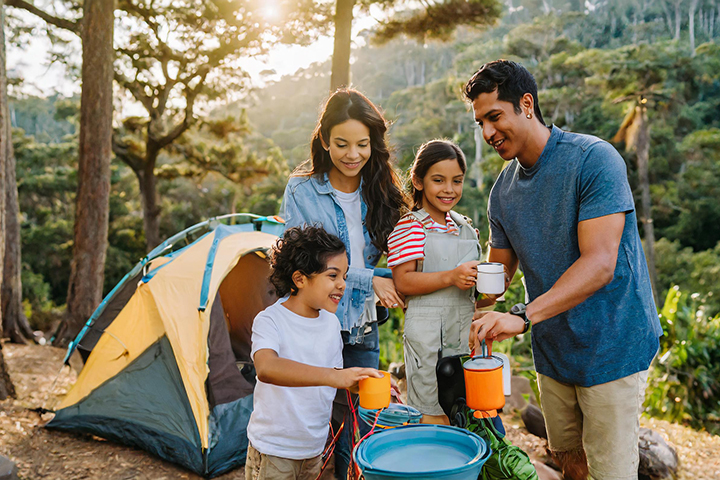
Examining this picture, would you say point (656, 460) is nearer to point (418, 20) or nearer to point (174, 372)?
point (174, 372)

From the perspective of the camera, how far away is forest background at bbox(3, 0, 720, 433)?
5094 mm

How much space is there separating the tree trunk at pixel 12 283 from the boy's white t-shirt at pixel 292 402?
659cm

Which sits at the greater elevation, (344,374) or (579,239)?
(579,239)

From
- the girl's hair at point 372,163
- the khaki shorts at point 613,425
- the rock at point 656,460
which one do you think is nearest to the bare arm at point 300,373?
the girl's hair at point 372,163

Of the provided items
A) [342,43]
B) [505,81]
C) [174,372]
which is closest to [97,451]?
[174,372]

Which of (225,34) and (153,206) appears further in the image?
(153,206)

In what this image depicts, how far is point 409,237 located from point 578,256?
549 millimetres

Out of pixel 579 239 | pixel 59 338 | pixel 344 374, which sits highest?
pixel 579 239

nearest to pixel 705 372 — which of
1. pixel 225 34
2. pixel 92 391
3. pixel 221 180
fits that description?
pixel 92 391

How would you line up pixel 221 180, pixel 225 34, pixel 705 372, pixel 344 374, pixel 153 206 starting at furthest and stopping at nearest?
pixel 221 180
pixel 153 206
pixel 225 34
pixel 705 372
pixel 344 374

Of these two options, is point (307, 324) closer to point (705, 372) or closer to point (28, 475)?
point (28, 475)

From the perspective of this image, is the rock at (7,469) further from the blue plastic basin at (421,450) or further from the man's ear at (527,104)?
the man's ear at (527,104)

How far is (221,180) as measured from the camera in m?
21.2

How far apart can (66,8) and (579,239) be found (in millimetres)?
9613
